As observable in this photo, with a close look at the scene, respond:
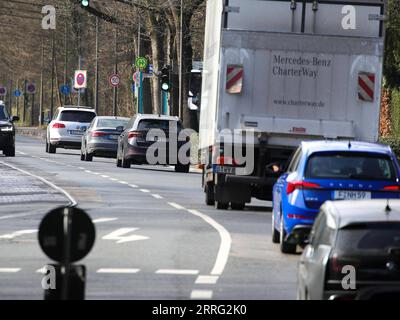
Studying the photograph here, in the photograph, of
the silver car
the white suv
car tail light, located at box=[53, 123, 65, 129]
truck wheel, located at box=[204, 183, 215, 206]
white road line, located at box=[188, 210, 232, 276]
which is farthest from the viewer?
the white suv

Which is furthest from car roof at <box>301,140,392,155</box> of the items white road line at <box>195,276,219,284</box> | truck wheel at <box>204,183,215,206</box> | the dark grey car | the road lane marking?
the dark grey car

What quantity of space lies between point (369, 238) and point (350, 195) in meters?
7.31

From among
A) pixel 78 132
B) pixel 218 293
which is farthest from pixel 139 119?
pixel 218 293

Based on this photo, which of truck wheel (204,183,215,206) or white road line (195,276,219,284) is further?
truck wheel (204,183,215,206)

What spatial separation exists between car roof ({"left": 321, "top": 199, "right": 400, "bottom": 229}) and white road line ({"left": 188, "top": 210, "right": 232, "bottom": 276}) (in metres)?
4.71

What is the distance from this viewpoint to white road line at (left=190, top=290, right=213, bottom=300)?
13332 mm

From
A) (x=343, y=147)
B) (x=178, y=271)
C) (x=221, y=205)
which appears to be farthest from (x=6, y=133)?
(x=178, y=271)

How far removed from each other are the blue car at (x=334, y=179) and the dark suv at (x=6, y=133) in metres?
30.1

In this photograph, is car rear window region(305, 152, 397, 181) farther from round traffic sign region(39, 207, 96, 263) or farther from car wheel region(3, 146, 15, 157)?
car wheel region(3, 146, 15, 157)

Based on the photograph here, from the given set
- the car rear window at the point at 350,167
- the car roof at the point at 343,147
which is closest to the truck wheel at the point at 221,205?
the car roof at the point at 343,147

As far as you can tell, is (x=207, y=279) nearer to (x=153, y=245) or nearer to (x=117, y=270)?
(x=117, y=270)

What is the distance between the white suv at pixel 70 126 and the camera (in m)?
51.9

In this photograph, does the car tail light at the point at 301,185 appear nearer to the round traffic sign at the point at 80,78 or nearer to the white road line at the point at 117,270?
the white road line at the point at 117,270

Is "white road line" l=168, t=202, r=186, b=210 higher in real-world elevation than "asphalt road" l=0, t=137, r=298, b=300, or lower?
lower
